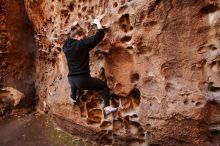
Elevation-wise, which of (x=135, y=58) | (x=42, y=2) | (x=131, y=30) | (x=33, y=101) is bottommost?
(x=33, y=101)

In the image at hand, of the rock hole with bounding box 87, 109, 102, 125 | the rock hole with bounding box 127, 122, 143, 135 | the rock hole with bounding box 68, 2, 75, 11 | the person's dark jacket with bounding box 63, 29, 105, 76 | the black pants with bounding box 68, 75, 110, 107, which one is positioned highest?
the rock hole with bounding box 68, 2, 75, 11

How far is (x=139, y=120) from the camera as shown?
19.4ft

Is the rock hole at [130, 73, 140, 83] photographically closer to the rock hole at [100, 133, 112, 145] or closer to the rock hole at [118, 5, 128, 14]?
the rock hole at [118, 5, 128, 14]

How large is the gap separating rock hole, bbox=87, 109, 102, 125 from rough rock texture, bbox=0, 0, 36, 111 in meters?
2.93

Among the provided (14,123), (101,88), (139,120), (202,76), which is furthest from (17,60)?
(202,76)

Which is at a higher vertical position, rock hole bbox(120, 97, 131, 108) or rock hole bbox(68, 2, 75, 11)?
rock hole bbox(68, 2, 75, 11)

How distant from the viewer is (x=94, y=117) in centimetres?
675

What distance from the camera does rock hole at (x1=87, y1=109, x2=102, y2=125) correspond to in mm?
6680

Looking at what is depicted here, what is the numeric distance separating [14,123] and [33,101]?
3.31ft

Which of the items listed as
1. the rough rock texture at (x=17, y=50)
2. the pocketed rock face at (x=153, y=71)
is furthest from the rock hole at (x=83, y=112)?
the rough rock texture at (x=17, y=50)

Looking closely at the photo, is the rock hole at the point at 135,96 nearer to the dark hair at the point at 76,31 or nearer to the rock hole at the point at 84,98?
the rock hole at the point at 84,98

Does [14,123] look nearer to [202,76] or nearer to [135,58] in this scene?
[135,58]

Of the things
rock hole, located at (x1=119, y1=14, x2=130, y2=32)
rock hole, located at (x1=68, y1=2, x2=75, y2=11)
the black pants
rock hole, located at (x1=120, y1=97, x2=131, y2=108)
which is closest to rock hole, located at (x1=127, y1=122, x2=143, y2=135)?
rock hole, located at (x1=120, y1=97, x2=131, y2=108)

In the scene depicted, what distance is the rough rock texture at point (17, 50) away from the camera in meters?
9.01
